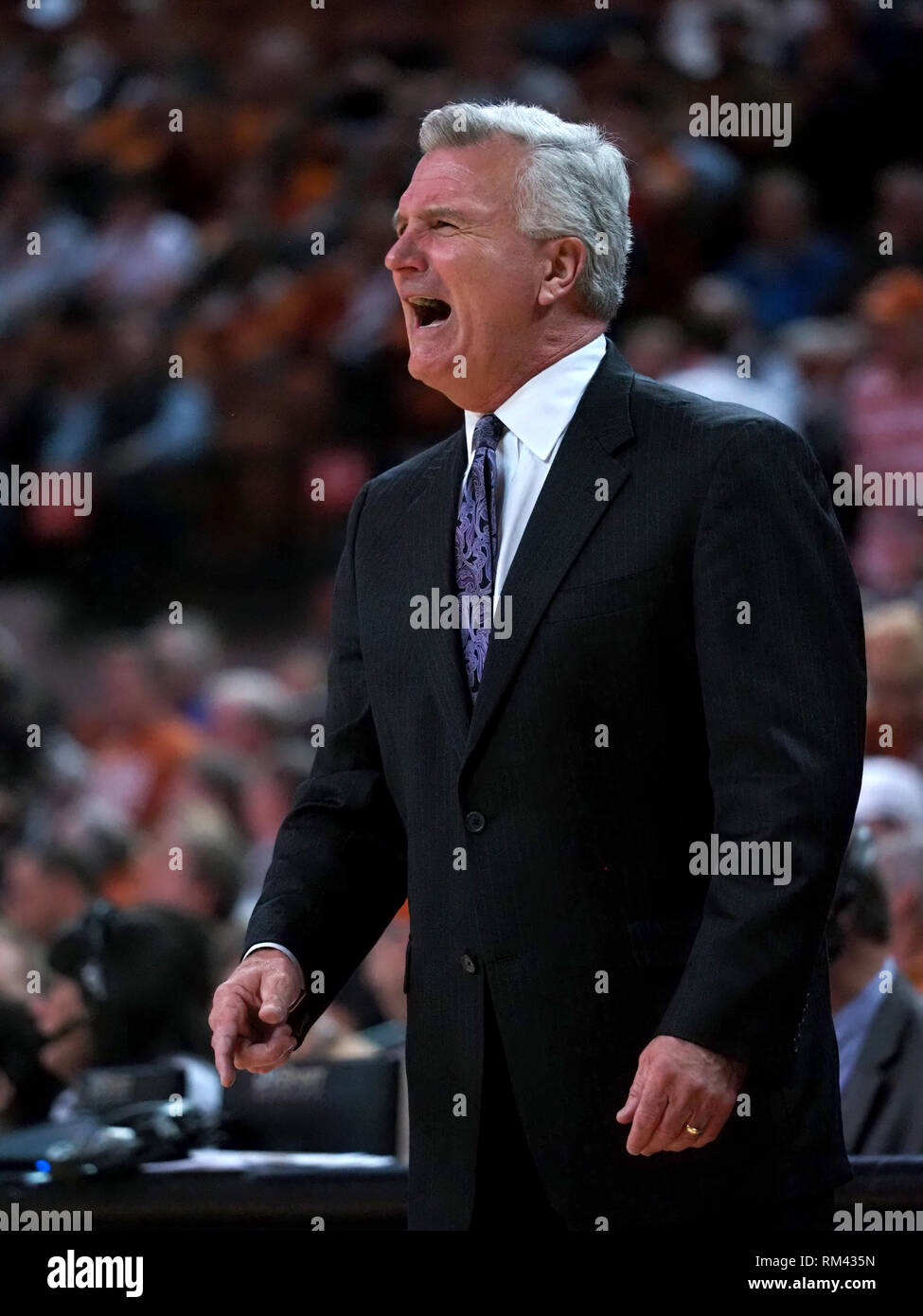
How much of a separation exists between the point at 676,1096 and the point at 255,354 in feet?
12.4

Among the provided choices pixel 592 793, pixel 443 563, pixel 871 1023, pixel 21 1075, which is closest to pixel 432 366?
pixel 443 563

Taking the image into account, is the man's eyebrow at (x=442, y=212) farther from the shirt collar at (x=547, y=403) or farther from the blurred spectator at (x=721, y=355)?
the blurred spectator at (x=721, y=355)

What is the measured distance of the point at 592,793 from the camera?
4.89 ft

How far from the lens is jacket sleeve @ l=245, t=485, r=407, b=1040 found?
1.63m

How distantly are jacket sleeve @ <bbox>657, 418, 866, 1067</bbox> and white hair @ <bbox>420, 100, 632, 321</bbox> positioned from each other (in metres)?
0.27

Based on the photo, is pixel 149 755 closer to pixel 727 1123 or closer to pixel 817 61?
pixel 817 61

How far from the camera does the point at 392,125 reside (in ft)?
16.3

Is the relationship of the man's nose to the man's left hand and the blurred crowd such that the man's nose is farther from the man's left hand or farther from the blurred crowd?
the blurred crowd

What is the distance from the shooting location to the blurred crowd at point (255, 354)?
3617 millimetres

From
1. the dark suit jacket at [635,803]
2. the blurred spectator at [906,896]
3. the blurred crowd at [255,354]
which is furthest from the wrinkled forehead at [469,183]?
the blurred crowd at [255,354]

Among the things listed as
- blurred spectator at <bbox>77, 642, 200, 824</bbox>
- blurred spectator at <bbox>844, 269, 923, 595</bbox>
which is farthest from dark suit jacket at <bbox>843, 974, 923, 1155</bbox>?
blurred spectator at <bbox>77, 642, 200, 824</bbox>

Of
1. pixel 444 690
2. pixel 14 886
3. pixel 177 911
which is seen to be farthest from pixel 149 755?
pixel 444 690

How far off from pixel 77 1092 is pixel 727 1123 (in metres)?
1.68

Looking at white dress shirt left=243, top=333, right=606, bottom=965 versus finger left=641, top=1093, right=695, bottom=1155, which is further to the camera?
white dress shirt left=243, top=333, right=606, bottom=965
